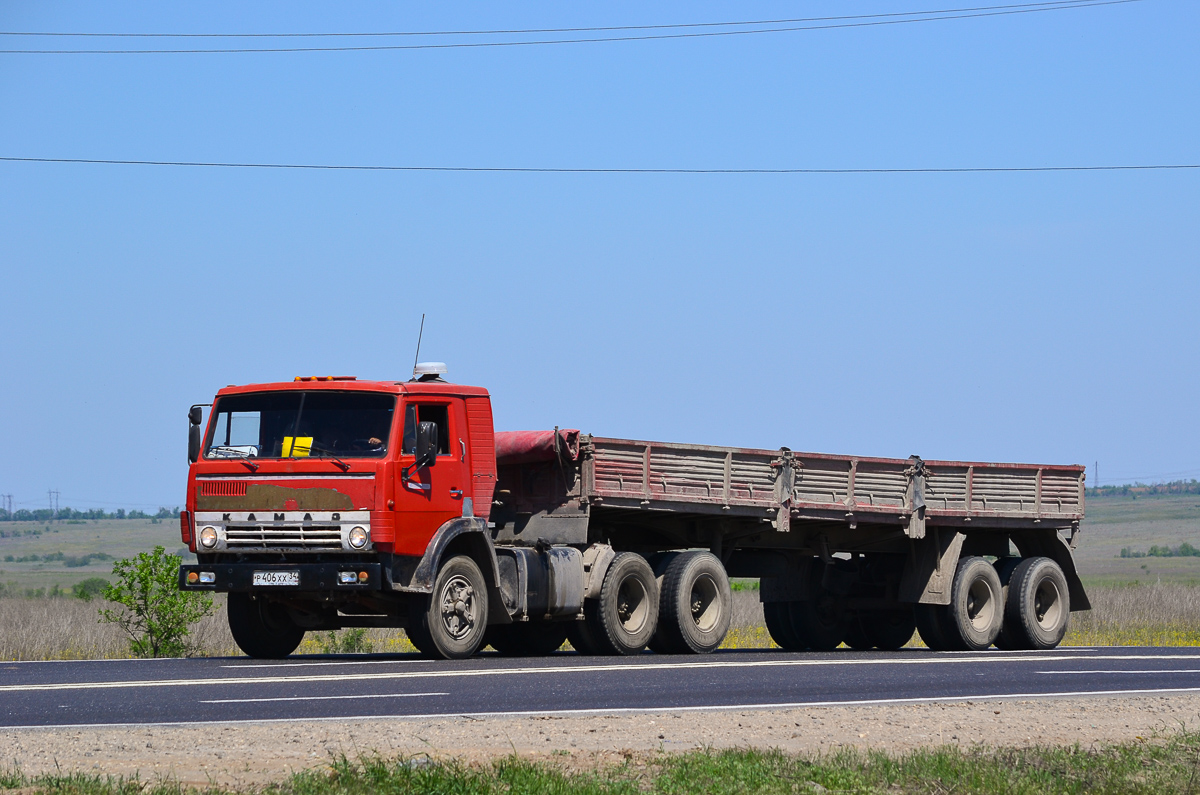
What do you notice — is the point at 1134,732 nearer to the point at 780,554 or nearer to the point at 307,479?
the point at 307,479

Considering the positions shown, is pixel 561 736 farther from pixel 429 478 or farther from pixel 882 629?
pixel 882 629

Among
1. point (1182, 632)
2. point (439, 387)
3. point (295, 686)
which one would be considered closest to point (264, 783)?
point (295, 686)

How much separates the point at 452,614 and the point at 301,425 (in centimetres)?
246

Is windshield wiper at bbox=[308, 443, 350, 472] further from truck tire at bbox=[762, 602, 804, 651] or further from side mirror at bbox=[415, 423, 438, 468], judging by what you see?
truck tire at bbox=[762, 602, 804, 651]

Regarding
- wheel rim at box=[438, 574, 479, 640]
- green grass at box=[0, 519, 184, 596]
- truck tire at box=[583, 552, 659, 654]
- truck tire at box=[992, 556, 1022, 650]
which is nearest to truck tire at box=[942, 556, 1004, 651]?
truck tire at box=[992, 556, 1022, 650]

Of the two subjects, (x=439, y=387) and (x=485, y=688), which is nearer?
(x=485, y=688)

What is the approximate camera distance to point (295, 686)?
491 inches

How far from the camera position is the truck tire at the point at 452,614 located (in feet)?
51.2

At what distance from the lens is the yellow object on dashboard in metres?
15.4

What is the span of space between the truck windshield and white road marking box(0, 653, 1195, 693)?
2.57 m

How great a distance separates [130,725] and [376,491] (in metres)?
5.50

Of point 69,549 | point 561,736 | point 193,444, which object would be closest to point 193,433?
point 193,444

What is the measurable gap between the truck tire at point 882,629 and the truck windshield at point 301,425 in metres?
9.87

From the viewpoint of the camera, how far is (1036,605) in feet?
73.5
